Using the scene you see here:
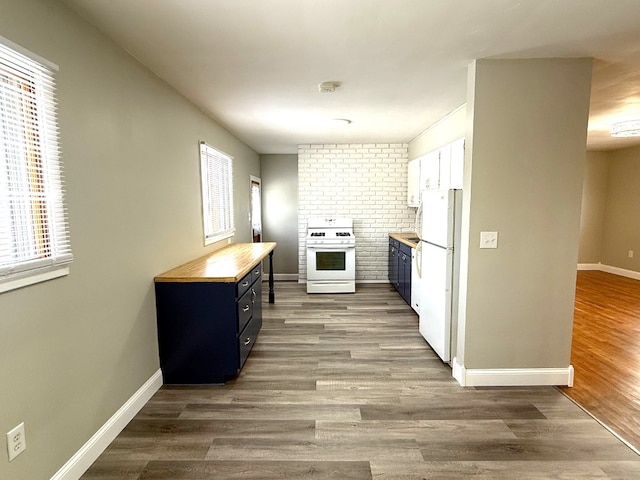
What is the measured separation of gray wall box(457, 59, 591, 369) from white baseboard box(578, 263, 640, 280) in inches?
204

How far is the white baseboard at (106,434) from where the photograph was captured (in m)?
1.67

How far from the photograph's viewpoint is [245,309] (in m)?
2.90

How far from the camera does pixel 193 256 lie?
3.26m

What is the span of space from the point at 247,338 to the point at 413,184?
3.49 m

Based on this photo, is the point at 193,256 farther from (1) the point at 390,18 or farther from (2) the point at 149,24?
(1) the point at 390,18

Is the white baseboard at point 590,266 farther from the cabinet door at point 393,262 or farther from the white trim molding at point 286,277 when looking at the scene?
the white trim molding at point 286,277

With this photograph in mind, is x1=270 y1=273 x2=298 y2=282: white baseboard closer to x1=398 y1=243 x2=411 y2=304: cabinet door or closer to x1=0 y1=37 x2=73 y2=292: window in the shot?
x1=398 y1=243 x2=411 y2=304: cabinet door

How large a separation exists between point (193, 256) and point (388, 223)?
3.53 m

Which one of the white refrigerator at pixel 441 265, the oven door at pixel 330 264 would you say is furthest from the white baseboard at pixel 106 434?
the oven door at pixel 330 264

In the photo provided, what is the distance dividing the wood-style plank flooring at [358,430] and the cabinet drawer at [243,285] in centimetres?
70

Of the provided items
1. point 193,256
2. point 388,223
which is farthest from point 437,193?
point 388,223

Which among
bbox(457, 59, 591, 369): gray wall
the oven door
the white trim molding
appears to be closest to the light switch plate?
bbox(457, 59, 591, 369): gray wall

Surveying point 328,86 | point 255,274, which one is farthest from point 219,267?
point 328,86

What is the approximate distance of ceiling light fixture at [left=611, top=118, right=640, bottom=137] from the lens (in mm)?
3609
